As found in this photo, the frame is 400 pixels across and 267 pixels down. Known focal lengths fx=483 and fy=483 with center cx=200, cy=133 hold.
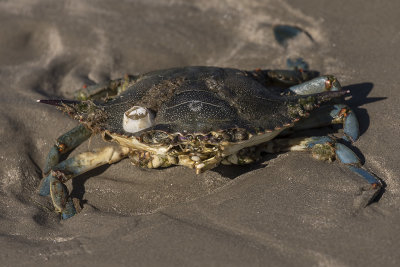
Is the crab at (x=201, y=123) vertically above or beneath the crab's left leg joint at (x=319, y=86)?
beneath

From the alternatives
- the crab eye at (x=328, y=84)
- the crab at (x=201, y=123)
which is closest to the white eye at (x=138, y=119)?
the crab at (x=201, y=123)

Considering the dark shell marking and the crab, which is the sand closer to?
the crab

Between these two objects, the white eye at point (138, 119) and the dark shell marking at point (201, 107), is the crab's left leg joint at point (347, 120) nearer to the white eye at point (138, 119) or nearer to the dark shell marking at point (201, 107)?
the dark shell marking at point (201, 107)

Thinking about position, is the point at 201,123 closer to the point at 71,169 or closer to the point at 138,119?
the point at 138,119

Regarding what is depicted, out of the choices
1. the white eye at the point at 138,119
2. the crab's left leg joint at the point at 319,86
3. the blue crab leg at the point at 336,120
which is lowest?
the white eye at the point at 138,119

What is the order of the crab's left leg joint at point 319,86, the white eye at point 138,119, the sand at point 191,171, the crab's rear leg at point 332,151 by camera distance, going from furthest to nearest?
the crab's left leg joint at point 319,86 → the white eye at point 138,119 → the crab's rear leg at point 332,151 → the sand at point 191,171

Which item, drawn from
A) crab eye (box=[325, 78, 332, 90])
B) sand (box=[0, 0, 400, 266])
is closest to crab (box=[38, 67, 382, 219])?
crab eye (box=[325, 78, 332, 90])

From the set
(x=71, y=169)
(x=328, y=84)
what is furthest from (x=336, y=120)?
(x=71, y=169)
